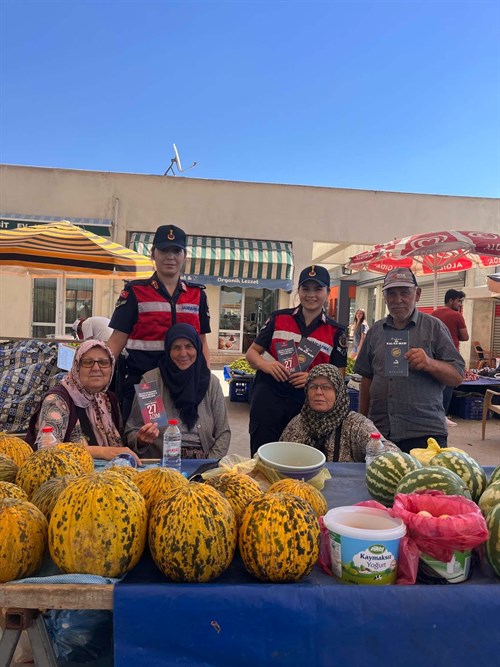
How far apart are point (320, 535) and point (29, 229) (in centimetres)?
668

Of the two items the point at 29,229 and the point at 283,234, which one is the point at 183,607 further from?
the point at 283,234

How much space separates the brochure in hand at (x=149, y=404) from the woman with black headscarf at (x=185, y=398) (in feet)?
1.63

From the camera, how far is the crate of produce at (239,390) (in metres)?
8.97

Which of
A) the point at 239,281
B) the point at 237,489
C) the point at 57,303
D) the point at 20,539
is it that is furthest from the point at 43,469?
the point at 57,303

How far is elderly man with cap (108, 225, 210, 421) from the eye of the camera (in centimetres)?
333

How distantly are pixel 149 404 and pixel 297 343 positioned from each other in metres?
1.26

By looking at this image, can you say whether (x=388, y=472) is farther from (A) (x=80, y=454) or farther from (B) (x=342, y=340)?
(B) (x=342, y=340)

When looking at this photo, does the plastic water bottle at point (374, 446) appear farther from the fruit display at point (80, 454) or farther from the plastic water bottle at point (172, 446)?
the fruit display at point (80, 454)

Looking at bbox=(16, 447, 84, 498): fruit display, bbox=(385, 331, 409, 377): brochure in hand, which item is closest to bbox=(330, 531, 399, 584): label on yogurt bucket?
bbox=(16, 447, 84, 498): fruit display

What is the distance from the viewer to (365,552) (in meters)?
1.35

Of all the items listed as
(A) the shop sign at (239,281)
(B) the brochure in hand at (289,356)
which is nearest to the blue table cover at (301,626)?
(B) the brochure in hand at (289,356)

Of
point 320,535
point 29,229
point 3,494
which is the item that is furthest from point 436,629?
point 29,229

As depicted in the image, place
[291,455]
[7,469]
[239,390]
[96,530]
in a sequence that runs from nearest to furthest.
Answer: [96,530]
[7,469]
[291,455]
[239,390]

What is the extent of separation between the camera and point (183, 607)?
1251mm
